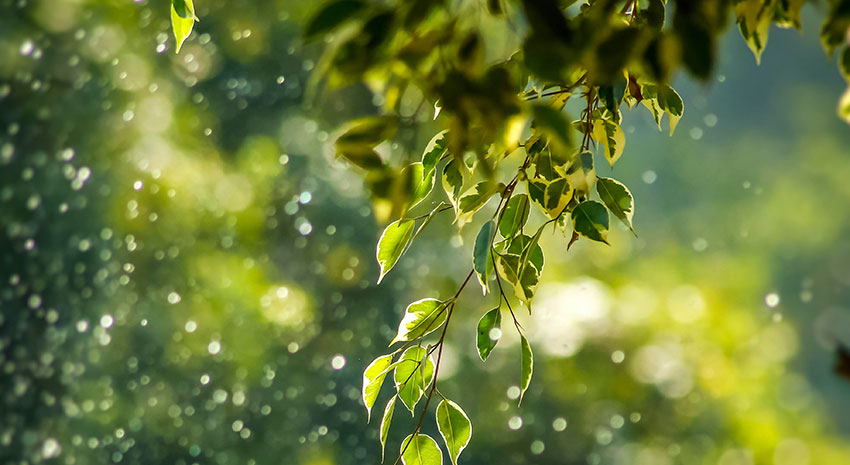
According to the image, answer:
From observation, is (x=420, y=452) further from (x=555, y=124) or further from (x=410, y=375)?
(x=555, y=124)

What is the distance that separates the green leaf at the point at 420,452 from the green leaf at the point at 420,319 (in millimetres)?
55

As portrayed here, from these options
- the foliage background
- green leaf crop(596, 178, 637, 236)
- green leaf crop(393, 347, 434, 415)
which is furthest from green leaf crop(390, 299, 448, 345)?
the foliage background

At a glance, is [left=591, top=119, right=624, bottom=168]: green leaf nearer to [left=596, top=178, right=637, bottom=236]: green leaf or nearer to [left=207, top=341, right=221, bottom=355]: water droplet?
[left=596, top=178, right=637, bottom=236]: green leaf

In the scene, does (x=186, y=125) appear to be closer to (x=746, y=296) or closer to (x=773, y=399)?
(x=746, y=296)

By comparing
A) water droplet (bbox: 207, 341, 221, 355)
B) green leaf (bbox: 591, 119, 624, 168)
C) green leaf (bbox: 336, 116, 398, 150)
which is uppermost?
green leaf (bbox: 336, 116, 398, 150)

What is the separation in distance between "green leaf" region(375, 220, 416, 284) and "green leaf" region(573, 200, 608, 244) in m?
0.09

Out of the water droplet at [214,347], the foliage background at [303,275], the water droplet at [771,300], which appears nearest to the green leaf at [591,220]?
the foliage background at [303,275]

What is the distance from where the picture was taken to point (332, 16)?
0.25m

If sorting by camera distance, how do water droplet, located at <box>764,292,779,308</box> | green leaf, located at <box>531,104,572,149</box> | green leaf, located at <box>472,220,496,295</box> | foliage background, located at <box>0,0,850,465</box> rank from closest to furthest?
green leaf, located at <box>531,104,572,149</box> < green leaf, located at <box>472,220,496,295</box> < foliage background, located at <box>0,0,850,465</box> < water droplet, located at <box>764,292,779,308</box>

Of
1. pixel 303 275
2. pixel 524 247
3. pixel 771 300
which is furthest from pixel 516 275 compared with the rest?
pixel 771 300

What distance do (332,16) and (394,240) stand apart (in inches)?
6.9

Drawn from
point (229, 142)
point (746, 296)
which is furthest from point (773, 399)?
point (229, 142)

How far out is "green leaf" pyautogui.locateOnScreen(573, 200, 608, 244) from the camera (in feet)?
1.29

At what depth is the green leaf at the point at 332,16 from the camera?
25 cm
